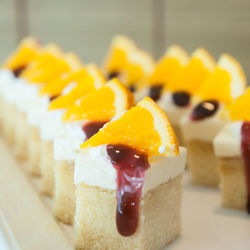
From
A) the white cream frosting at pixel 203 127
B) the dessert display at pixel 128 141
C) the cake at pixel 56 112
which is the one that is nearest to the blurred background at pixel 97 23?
the dessert display at pixel 128 141

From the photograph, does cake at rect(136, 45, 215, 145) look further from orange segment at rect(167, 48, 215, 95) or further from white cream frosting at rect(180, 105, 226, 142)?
white cream frosting at rect(180, 105, 226, 142)

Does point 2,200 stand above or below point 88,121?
below

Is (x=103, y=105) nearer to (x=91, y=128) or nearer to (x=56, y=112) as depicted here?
(x=91, y=128)

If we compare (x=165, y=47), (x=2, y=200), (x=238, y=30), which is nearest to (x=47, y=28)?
(x=165, y=47)

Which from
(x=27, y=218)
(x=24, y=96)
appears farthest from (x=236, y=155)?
(x=24, y=96)

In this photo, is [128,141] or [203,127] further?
[203,127]

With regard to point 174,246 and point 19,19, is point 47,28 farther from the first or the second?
point 174,246

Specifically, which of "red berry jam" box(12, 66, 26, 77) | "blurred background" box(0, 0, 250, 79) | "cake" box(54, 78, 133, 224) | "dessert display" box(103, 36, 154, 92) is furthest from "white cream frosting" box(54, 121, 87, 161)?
"blurred background" box(0, 0, 250, 79)
